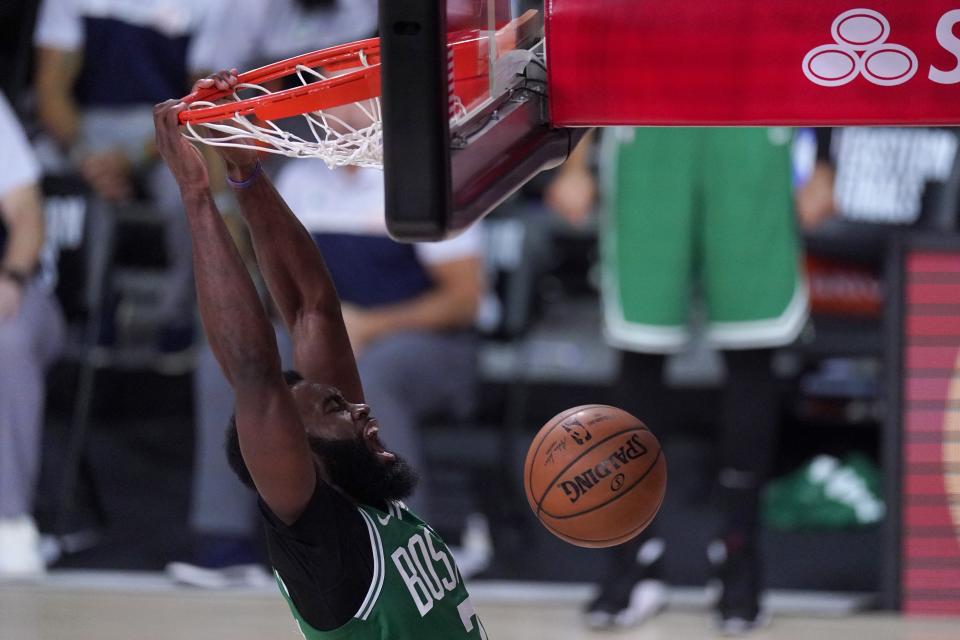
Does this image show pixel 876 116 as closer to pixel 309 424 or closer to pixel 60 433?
pixel 309 424

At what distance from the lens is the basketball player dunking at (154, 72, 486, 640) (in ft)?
7.88

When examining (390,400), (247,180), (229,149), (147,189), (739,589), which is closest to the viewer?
(229,149)

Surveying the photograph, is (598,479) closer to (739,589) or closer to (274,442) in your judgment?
(274,442)

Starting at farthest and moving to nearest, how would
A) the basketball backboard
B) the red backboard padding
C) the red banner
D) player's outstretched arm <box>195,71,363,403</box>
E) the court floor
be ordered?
the red backboard padding < the court floor < player's outstretched arm <box>195,71,363,403</box> < the red banner < the basketball backboard

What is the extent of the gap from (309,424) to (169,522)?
10.2 feet

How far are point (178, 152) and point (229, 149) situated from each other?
1.12 ft

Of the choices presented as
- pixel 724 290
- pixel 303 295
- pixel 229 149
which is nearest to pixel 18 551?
pixel 303 295

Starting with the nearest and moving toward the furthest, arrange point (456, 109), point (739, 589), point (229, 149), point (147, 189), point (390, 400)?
point (456, 109), point (229, 149), point (739, 589), point (390, 400), point (147, 189)

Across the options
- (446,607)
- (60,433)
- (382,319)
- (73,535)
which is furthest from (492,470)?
(446,607)

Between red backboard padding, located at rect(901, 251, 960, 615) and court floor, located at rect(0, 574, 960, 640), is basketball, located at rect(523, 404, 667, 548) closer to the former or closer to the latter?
court floor, located at rect(0, 574, 960, 640)

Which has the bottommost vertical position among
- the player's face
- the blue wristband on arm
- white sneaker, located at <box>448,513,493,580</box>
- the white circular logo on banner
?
white sneaker, located at <box>448,513,493,580</box>

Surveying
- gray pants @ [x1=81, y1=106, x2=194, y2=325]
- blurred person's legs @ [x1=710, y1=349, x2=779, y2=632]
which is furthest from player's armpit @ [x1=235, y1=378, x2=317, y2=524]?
gray pants @ [x1=81, y1=106, x2=194, y2=325]

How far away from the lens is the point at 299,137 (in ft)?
8.77

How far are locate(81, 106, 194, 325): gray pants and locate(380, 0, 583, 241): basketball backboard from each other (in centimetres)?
357
